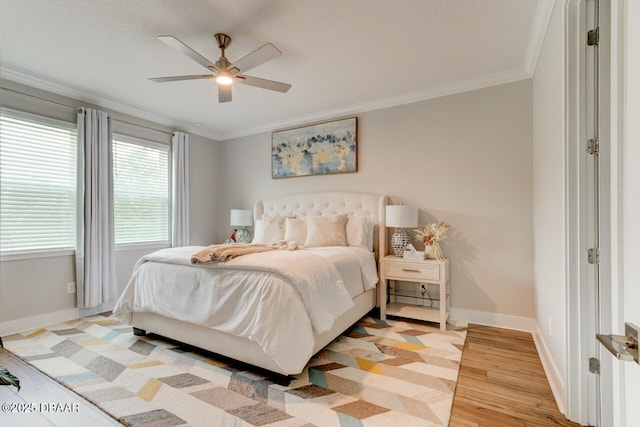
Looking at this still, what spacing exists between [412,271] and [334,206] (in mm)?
1395

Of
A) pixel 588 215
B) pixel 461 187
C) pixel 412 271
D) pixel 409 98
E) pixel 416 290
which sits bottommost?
pixel 416 290

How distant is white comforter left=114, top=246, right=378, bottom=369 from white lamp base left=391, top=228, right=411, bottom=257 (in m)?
0.81

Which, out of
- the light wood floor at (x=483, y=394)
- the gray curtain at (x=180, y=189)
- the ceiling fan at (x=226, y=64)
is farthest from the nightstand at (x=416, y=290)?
the gray curtain at (x=180, y=189)

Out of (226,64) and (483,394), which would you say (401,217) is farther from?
(226,64)

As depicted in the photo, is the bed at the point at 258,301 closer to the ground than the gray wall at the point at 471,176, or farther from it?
closer to the ground

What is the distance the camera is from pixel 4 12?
2.09 m

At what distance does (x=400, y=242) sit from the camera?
3398 millimetres

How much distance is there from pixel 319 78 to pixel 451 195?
1.98 meters

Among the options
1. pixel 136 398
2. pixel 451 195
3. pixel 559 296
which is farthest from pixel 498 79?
pixel 136 398

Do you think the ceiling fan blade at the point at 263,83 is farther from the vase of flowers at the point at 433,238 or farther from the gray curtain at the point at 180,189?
the gray curtain at the point at 180,189

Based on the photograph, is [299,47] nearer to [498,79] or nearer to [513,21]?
[513,21]

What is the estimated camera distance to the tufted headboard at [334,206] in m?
3.59

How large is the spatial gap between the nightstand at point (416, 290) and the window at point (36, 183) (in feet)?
12.3

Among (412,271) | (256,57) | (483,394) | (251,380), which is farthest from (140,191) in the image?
(483,394)
